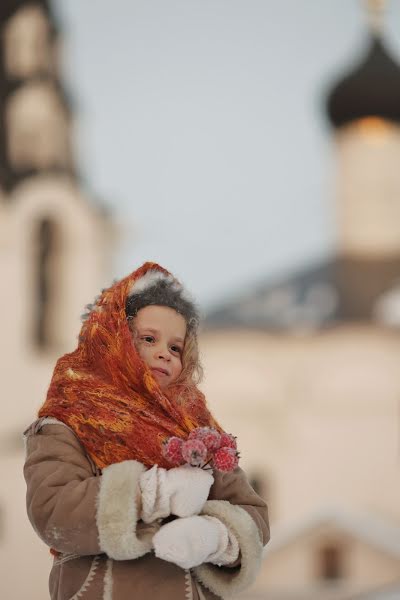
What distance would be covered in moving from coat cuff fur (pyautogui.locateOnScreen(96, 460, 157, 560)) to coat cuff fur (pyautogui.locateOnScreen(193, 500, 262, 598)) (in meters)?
0.12

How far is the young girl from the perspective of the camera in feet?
4.94

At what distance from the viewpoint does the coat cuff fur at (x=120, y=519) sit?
4.90ft

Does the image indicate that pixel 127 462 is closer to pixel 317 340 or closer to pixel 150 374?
pixel 150 374

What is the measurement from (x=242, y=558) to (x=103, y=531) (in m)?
0.22

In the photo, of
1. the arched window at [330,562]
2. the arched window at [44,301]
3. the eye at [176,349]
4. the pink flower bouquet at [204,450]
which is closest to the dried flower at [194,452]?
the pink flower bouquet at [204,450]

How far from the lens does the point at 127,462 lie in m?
1.54

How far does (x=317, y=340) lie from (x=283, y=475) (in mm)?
1567

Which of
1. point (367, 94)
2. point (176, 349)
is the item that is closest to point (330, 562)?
point (367, 94)

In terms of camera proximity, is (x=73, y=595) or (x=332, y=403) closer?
(x=73, y=595)

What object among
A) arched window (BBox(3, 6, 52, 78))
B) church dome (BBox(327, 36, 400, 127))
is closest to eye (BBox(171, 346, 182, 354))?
arched window (BBox(3, 6, 52, 78))

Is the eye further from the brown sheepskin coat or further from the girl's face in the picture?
the brown sheepskin coat

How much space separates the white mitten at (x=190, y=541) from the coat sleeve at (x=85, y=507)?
32 mm

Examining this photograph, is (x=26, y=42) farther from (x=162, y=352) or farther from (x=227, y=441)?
(x=227, y=441)

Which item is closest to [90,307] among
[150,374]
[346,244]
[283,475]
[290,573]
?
[150,374]
